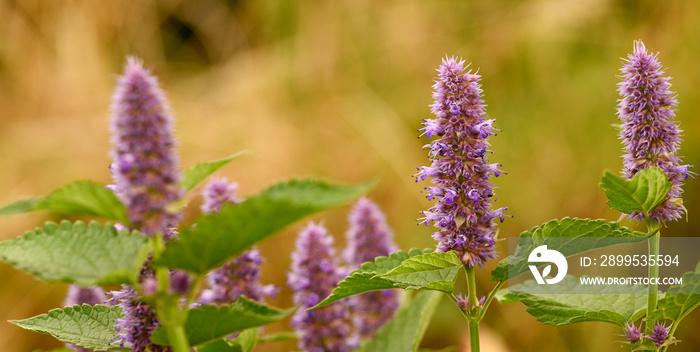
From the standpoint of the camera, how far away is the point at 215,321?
1.18 metres

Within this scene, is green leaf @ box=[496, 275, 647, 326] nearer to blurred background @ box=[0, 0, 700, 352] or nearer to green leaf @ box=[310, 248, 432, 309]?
green leaf @ box=[310, 248, 432, 309]

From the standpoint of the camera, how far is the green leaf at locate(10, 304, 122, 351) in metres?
1.37

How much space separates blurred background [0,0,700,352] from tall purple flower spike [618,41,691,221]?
3335mm

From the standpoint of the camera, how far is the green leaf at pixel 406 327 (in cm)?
179

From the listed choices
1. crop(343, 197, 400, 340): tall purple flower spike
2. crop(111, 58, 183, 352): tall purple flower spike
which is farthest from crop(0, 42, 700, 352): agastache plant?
crop(343, 197, 400, 340): tall purple flower spike

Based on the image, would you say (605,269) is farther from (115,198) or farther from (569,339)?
(115,198)

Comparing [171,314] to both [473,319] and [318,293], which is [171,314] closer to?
[473,319]

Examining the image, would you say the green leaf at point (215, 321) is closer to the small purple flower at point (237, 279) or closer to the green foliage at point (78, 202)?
the green foliage at point (78, 202)

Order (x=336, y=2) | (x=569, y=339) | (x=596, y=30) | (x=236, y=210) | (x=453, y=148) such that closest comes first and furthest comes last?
Result: 1. (x=236, y=210)
2. (x=453, y=148)
3. (x=569, y=339)
4. (x=596, y=30)
5. (x=336, y=2)

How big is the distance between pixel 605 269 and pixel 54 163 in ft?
15.4

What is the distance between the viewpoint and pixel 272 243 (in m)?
5.68

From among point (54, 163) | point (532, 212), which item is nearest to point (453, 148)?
point (532, 212)

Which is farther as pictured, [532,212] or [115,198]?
[532,212]

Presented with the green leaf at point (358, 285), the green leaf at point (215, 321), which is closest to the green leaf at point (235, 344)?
the green leaf at point (215, 321)
